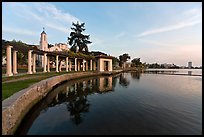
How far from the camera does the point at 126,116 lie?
11.2 metres

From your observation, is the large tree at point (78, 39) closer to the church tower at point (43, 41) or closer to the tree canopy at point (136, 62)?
the church tower at point (43, 41)

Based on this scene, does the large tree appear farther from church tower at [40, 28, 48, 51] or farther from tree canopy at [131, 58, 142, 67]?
tree canopy at [131, 58, 142, 67]

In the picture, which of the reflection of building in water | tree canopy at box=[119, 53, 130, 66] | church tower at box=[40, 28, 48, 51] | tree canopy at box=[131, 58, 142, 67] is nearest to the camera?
the reflection of building in water

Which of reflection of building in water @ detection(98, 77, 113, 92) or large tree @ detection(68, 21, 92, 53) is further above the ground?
large tree @ detection(68, 21, 92, 53)

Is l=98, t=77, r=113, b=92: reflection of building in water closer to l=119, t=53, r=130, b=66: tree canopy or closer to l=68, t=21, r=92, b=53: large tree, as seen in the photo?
l=68, t=21, r=92, b=53: large tree

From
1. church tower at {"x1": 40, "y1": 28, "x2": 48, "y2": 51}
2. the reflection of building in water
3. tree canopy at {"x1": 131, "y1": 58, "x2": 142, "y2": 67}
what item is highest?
church tower at {"x1": 40, "y1": 28, "x2": 48, "y2": 51}

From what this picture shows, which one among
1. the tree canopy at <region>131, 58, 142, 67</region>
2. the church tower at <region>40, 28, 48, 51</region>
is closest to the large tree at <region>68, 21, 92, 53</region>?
the church tower at <region>40, 28, 48, 51</region>

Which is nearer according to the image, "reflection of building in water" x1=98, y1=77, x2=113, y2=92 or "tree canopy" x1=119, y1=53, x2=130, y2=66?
"reflection of building in water" x1=98, y1=77, x2=113, y2=92

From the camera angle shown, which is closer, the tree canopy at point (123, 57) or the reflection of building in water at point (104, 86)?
the reflection of building in water at point (104, 86)

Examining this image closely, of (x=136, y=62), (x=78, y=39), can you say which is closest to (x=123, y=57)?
(x=136, y=62)

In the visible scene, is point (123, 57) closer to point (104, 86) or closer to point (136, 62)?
point (136, 62)

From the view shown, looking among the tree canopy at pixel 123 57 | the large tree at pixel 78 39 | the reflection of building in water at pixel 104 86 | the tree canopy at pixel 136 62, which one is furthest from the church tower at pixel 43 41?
the tree canopy at pixel 136 62

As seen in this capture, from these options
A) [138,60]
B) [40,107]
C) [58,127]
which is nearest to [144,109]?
[58,127]

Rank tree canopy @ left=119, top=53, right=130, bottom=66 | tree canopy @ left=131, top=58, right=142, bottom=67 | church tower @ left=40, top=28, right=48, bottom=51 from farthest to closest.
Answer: tree canopy @ left=131, top=58, right=142, bottom=67, tree canopy @ left=119, top=53, right=130, bottom=66, church tower @ left=40, top=28, right=48, bottom=51
